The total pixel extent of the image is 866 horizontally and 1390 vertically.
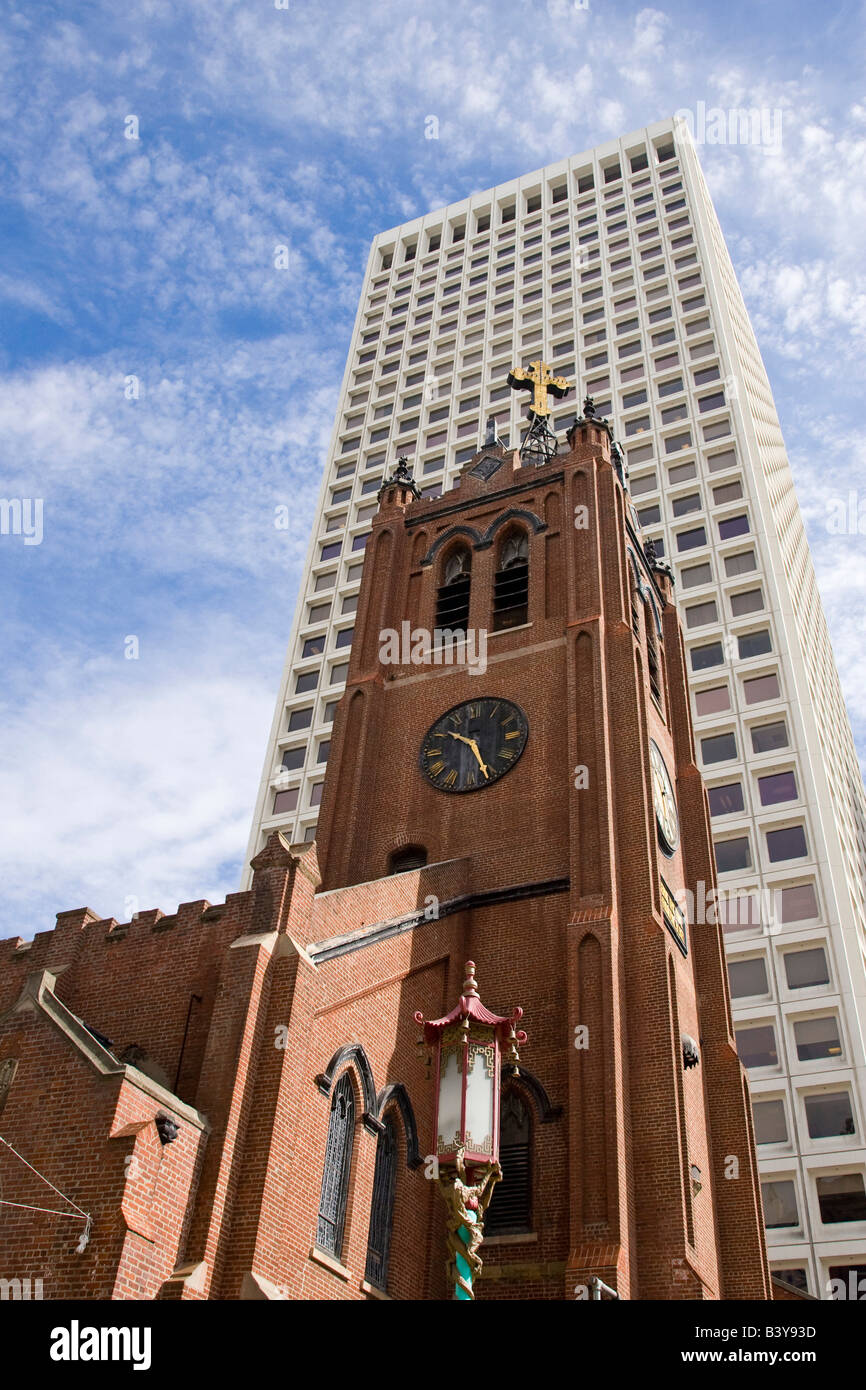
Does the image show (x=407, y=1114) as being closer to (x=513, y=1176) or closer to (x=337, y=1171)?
(x=513, y=1176)

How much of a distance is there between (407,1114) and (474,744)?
8.26m

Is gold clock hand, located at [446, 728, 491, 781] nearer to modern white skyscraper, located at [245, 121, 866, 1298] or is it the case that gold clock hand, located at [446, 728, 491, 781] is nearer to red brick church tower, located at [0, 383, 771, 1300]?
red brick church tower, located at [0, 383, 771, 1300]

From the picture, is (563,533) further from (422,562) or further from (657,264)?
(657,264)

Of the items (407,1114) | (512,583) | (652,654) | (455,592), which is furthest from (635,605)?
(407,1114)

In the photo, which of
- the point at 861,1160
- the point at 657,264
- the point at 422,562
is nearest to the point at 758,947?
the point at 861,1160

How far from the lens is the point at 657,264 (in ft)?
209

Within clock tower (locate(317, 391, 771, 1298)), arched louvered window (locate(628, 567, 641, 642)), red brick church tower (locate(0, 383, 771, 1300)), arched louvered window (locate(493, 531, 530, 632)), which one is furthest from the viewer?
arched louvered window (locate(493, 531, 530, 632))

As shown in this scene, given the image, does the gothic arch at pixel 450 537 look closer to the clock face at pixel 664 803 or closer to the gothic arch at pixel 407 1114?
the clock face at pixel 664 803

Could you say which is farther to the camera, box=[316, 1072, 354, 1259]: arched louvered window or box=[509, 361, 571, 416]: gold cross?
box=[509, 361, 571, 416]: gold cross

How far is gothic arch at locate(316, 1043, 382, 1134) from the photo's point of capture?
16.3m

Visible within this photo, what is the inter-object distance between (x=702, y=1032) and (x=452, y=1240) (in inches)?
537

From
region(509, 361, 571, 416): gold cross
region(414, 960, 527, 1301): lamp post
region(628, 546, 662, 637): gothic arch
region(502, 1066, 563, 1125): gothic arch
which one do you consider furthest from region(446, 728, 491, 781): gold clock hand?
region(509, 361, 571, 416): gold cross

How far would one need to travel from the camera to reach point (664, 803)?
80.6 feet

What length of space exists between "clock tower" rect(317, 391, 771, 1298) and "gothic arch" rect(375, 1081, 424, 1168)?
4.53 feet
